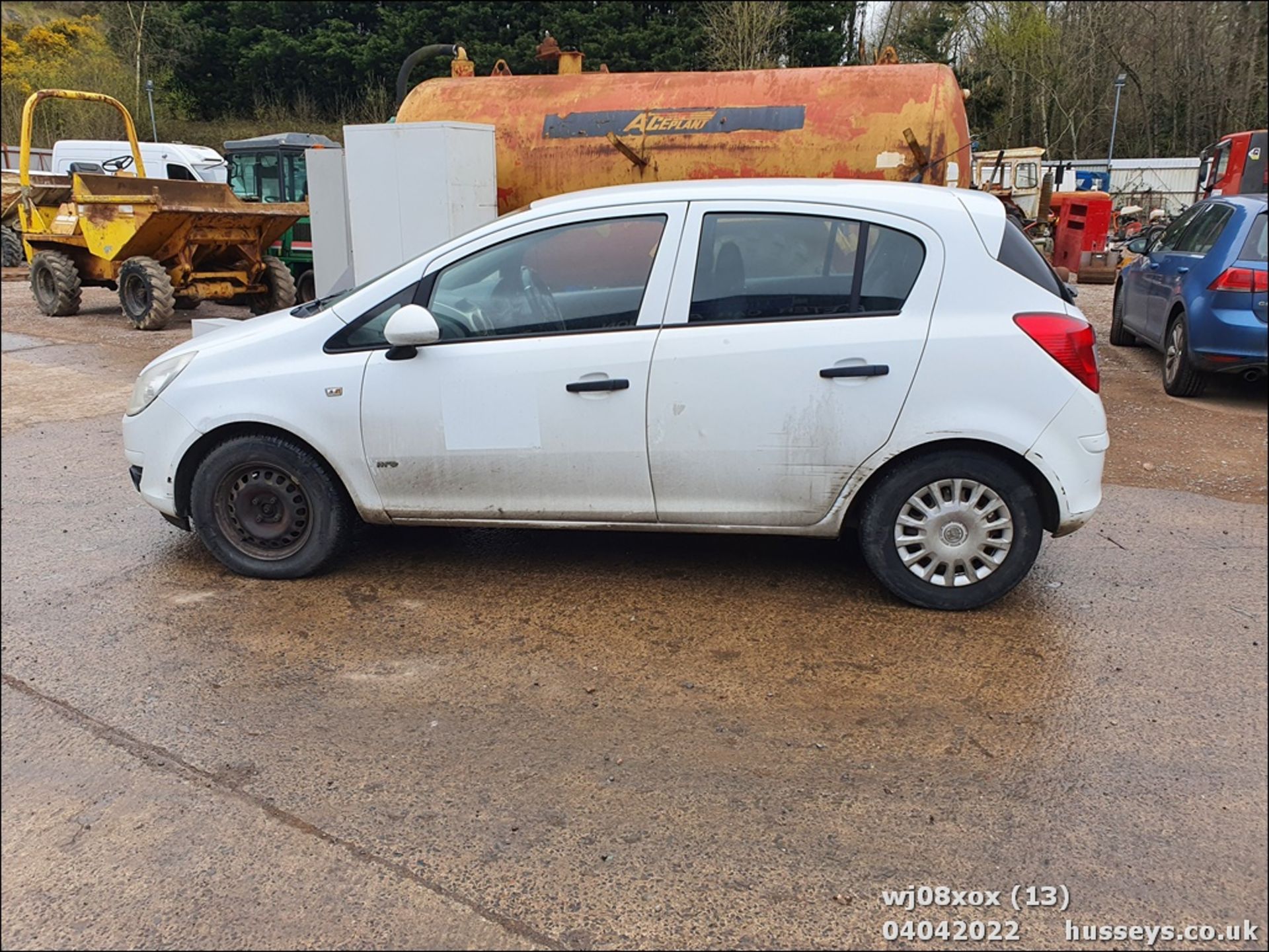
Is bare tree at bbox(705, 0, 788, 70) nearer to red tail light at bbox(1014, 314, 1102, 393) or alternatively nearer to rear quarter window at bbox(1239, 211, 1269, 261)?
red tail light at bbox(1014, 314, 1102, 393)

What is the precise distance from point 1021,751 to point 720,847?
1.08m

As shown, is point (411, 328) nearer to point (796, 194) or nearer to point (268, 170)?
point (796, 194)

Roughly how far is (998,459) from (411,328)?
95.0 inches

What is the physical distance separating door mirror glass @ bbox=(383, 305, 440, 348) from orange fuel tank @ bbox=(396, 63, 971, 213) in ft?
19.5

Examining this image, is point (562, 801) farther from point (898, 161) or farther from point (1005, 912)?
point (898, 161)

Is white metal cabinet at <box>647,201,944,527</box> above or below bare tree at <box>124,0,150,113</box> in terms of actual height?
below

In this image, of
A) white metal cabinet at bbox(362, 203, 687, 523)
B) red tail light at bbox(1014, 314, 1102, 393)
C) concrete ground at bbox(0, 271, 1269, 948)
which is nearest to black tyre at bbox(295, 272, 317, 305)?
concrete ground at bbox(0, 271, 1269, 948)

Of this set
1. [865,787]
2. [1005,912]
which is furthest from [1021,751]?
[1005,912]

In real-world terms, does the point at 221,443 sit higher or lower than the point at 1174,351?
lower

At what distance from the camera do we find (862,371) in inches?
152

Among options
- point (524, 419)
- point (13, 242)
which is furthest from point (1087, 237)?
point (13, 242)

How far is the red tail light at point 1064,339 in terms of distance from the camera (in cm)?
381

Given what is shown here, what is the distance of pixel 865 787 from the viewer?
9.68 ft

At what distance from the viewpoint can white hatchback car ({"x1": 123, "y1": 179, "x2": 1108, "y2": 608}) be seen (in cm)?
387
